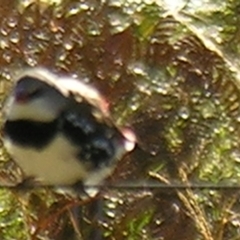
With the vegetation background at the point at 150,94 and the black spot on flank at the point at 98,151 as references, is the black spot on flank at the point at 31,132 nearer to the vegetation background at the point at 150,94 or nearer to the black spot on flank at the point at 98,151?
the black spot on flank at the point at 98,151

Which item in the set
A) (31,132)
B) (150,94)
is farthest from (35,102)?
(150,94)

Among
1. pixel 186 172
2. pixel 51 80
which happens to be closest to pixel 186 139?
pixel 186 172

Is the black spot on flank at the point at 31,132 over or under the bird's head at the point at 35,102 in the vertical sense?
under

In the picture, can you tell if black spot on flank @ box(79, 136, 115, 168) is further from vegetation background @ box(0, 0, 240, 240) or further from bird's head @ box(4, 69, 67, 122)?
vegetation background @ box(0, 0, 240, 240)

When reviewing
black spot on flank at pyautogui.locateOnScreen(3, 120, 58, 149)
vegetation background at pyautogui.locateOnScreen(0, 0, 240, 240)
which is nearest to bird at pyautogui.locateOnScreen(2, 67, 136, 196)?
black spot on flank at pyautogui.locateOnScreen(3, 120, 58, 149)

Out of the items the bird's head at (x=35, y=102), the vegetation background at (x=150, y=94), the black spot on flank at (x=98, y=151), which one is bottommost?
the vegetation background at (x=150, y=94)

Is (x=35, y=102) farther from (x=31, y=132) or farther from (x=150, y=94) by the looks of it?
(x=150, y=94)

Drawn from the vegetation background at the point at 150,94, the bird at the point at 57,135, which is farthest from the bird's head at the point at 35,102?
the vegetation background at the point at 150,94
